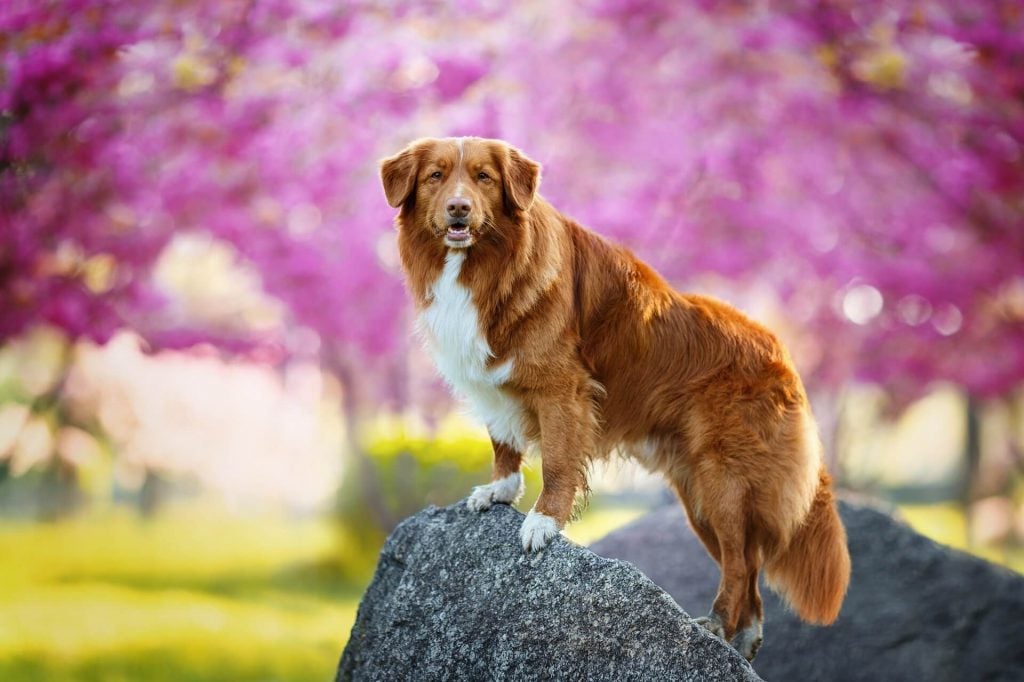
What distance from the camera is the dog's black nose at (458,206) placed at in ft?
11.5

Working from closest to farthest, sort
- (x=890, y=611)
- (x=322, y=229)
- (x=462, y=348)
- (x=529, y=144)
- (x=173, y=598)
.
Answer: (x=462, y=348)
(x=890, y=611)
(x=173, y=598)
(x=322, y=229)
(x=529, y=144)

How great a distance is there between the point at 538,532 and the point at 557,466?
238 mm

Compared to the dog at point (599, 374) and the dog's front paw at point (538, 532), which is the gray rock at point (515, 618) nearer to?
the dog's front paw at point (538, 532)

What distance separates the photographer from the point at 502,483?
4055mm

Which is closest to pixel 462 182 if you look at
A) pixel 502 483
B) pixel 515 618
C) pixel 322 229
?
pixel 502 483

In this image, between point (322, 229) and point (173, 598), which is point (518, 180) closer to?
point (322, 229)

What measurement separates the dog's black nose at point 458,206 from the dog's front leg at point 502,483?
950 mm

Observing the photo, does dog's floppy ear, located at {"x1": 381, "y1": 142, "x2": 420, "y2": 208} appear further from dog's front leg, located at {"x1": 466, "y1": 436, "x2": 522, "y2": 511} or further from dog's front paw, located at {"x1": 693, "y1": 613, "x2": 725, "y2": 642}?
dog's front paw, located at {"x1": 693, "y1": 613, "x2": 725, "y2": 642}

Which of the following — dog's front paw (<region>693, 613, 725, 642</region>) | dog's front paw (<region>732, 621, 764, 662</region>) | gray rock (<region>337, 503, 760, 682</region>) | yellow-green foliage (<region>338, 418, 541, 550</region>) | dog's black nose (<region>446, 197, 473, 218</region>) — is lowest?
dog's front paw (<region>732, 621, 764, 662</region>)

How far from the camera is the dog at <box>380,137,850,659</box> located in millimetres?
3695

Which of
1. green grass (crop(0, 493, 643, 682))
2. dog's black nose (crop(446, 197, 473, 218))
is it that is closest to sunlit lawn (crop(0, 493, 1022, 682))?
green grass (crop(0, 493, 643, 682))

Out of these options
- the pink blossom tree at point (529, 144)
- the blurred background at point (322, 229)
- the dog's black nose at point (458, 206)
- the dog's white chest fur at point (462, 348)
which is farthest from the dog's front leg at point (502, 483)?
the pink blossom tree at point (529, 144)

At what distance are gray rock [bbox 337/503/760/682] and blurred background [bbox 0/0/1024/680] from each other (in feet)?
10.1

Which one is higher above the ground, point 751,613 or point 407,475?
point 407,475
